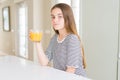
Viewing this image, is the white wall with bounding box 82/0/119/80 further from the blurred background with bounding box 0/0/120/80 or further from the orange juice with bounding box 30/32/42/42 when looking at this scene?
the orange juice with bounding box 30/32/42/42

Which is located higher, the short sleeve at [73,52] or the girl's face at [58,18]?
the girl's face at [58,18]

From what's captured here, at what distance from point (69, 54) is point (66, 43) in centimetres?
10

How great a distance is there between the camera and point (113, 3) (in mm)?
2359

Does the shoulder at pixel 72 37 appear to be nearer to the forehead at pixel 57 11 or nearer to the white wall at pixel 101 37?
the forehead at pixel 57 11

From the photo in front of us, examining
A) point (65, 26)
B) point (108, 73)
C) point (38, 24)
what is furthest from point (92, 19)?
point (38, 24)

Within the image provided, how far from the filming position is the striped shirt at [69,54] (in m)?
1.34

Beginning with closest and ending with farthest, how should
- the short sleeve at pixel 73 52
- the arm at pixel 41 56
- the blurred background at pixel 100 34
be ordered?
the short sleeve at pixel 73 52, the arm at pixel 41 56, the blurred background at pixel 100 34

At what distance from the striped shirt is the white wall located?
1107 millimetres

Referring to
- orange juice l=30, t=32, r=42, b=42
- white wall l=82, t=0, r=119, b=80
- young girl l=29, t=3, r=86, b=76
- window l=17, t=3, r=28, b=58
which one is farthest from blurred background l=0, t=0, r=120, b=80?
window l=17, t=3, r=28, b=58

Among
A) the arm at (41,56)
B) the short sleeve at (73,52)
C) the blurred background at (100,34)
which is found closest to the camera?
the short sleeve at (73,52)

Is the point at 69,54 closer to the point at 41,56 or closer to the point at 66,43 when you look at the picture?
the point at 66,43

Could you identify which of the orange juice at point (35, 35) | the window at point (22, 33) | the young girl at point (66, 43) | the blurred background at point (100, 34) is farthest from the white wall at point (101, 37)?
the window at point (22, 33)

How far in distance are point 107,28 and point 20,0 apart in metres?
4.20

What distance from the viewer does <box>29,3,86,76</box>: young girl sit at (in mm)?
1339
